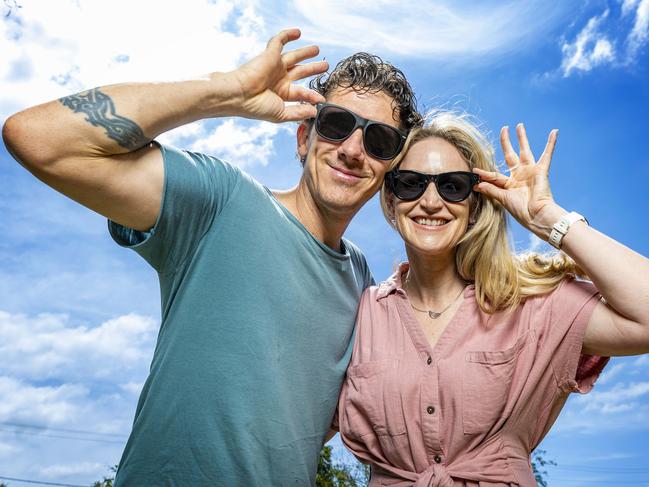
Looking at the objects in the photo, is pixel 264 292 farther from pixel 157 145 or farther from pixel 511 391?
pixel 511 391

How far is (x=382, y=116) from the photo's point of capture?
163 inches

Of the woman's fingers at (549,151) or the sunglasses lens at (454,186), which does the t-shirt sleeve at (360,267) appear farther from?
the woman's fingers at (549,151)

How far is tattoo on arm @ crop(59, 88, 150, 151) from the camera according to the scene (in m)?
2.78

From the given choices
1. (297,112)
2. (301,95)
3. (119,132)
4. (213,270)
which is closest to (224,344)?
(213,270)

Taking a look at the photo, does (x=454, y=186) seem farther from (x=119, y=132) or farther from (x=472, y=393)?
(x=119, y=132)

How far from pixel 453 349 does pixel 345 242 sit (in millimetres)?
1153

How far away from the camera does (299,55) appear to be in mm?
3475

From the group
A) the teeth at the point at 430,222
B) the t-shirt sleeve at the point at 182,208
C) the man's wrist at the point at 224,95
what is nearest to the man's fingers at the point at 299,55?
the man's wrist at the point at 224,95

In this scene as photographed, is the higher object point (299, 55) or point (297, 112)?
point (299, 55)

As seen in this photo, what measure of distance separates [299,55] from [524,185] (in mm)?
1543

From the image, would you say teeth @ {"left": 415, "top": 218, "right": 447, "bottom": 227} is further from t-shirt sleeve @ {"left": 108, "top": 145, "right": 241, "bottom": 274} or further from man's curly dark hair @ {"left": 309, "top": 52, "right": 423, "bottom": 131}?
t-shirt sleeve @ {"left": 108, "top": 145, "right": 241, "bottom": 274}

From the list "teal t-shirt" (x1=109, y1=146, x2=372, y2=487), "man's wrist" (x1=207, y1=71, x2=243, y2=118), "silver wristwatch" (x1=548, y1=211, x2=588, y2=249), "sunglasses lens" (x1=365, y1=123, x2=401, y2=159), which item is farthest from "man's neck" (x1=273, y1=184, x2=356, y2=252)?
"silver wristwatch" (x1=548, y1=211, x2=588, y2=249)

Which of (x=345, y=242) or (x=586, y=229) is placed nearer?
(x=586, y=229)

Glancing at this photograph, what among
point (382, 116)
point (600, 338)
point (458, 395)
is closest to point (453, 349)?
point (458, 395)
